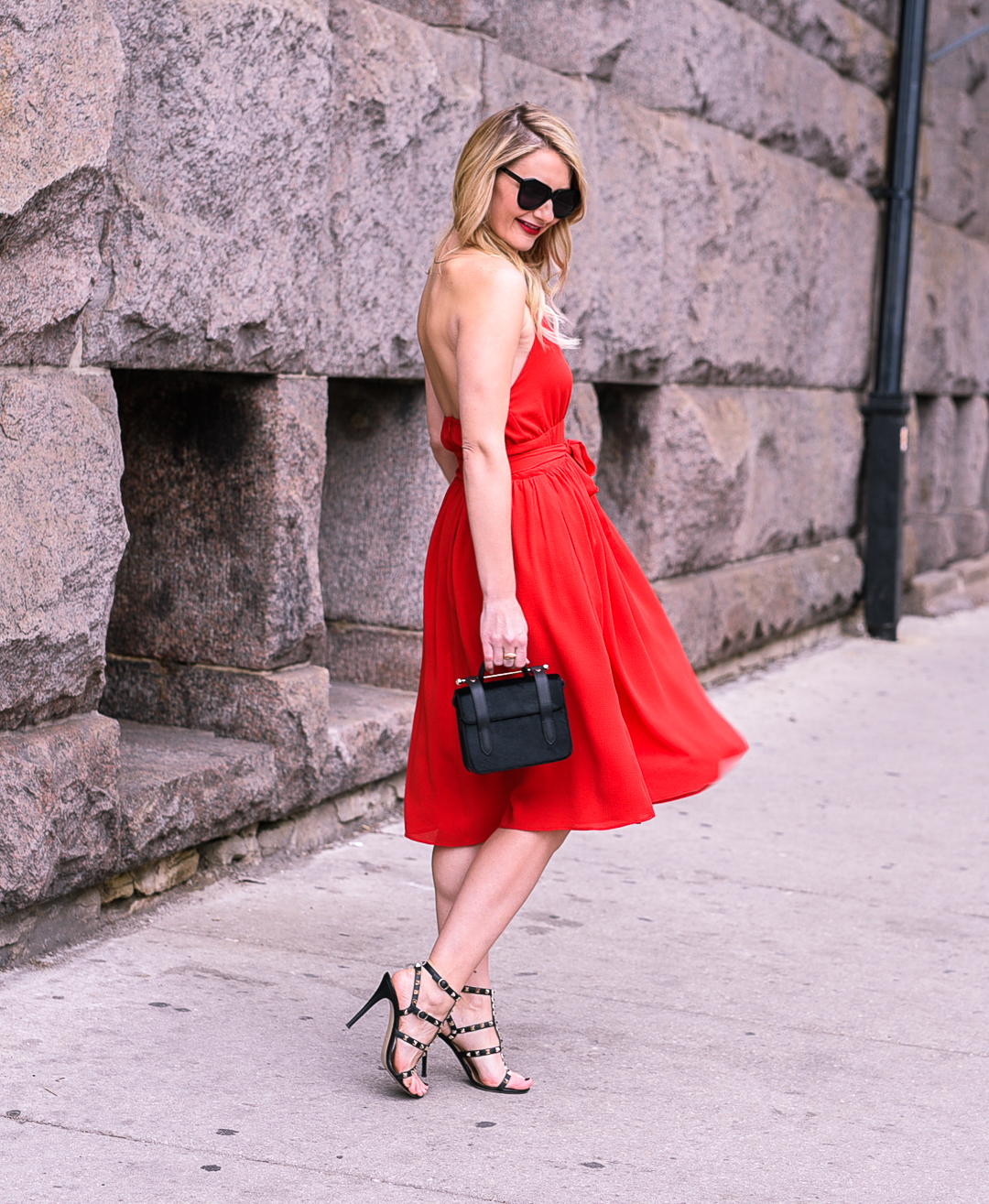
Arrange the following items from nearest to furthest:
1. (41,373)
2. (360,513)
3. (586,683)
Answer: (586,683) < (41,373) < (360,513)

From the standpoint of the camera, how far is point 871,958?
152 inches

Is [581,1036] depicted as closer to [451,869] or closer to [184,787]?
[451,869]

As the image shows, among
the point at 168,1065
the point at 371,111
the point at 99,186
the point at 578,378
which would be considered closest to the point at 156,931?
the point at 168,1065

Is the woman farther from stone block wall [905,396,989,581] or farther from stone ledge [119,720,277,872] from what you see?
stone block wall [905,396,989,581]

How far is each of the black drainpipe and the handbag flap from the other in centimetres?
631

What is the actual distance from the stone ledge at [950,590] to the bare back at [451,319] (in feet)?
24.0

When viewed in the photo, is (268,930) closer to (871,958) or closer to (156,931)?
(156,931)

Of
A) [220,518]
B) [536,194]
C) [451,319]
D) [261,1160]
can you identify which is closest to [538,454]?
[451,319]

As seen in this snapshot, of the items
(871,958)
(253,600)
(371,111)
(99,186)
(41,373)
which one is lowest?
(871,958)

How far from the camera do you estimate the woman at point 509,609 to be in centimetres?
287

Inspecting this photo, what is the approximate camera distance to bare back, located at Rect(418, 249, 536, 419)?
289cm

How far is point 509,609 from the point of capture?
286 centimetres

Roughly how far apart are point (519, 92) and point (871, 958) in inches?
111

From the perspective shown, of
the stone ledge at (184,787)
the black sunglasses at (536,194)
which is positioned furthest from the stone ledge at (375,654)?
the black sunglasses at (536,194)
